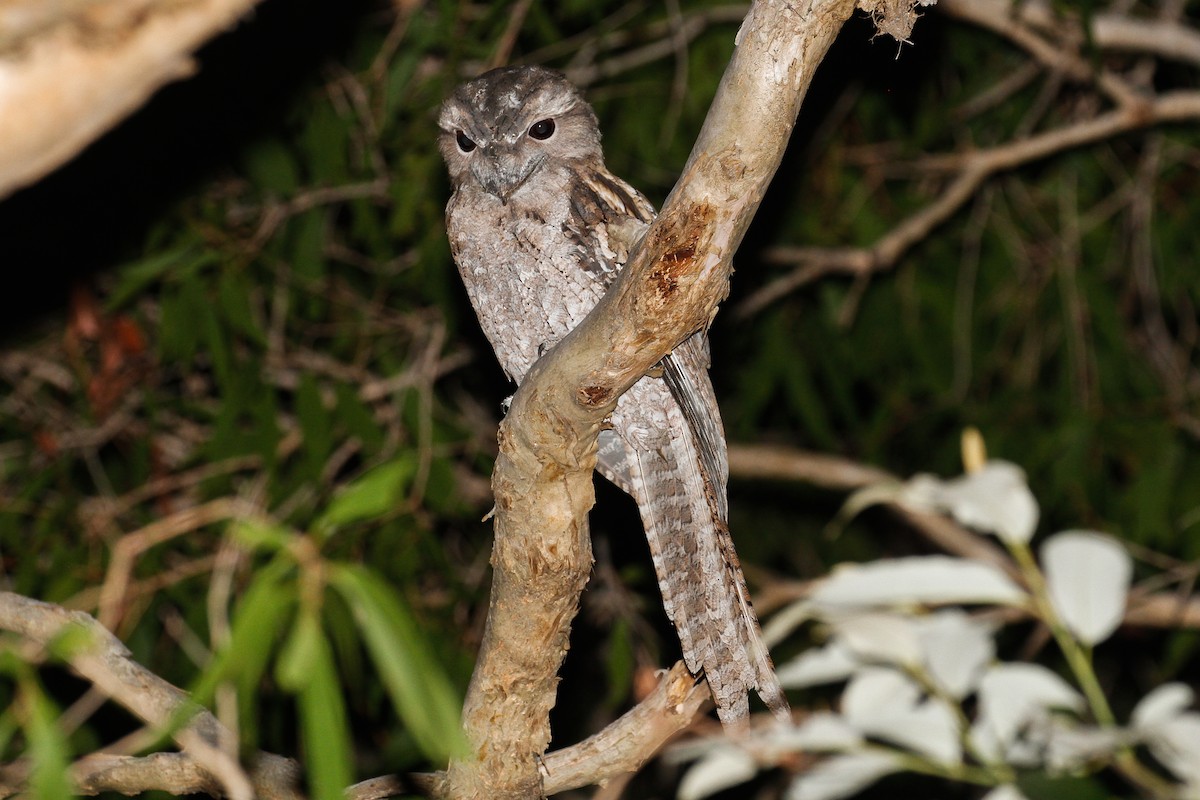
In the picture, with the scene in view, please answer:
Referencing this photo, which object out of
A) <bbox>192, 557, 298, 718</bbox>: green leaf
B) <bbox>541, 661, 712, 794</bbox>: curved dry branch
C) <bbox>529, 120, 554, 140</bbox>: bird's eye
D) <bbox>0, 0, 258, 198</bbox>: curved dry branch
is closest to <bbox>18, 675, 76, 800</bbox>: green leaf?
<bbox>192, 557, 298, 718</bbox>: green leaf

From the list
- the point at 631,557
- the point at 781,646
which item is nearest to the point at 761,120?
the point at 631,557

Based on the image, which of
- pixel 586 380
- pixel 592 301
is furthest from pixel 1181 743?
pixel 592 301

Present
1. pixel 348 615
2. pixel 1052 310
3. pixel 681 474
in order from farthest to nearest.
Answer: pixel 1052 310
pixel 348 615
pixel 681 474

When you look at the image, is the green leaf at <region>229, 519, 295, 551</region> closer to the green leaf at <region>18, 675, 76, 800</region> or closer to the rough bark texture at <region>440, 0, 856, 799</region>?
the green leaf at <region>18, 675, 76, 800</region>

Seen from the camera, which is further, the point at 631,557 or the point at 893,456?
the point at 893,456

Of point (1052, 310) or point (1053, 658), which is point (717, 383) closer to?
point (1052, 310)

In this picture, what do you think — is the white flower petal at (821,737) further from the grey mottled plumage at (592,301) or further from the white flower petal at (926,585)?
the grey mottled plumage at (592,301)

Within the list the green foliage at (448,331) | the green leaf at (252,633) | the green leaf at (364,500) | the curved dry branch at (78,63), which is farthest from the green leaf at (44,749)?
the green foliage at (448,331)
